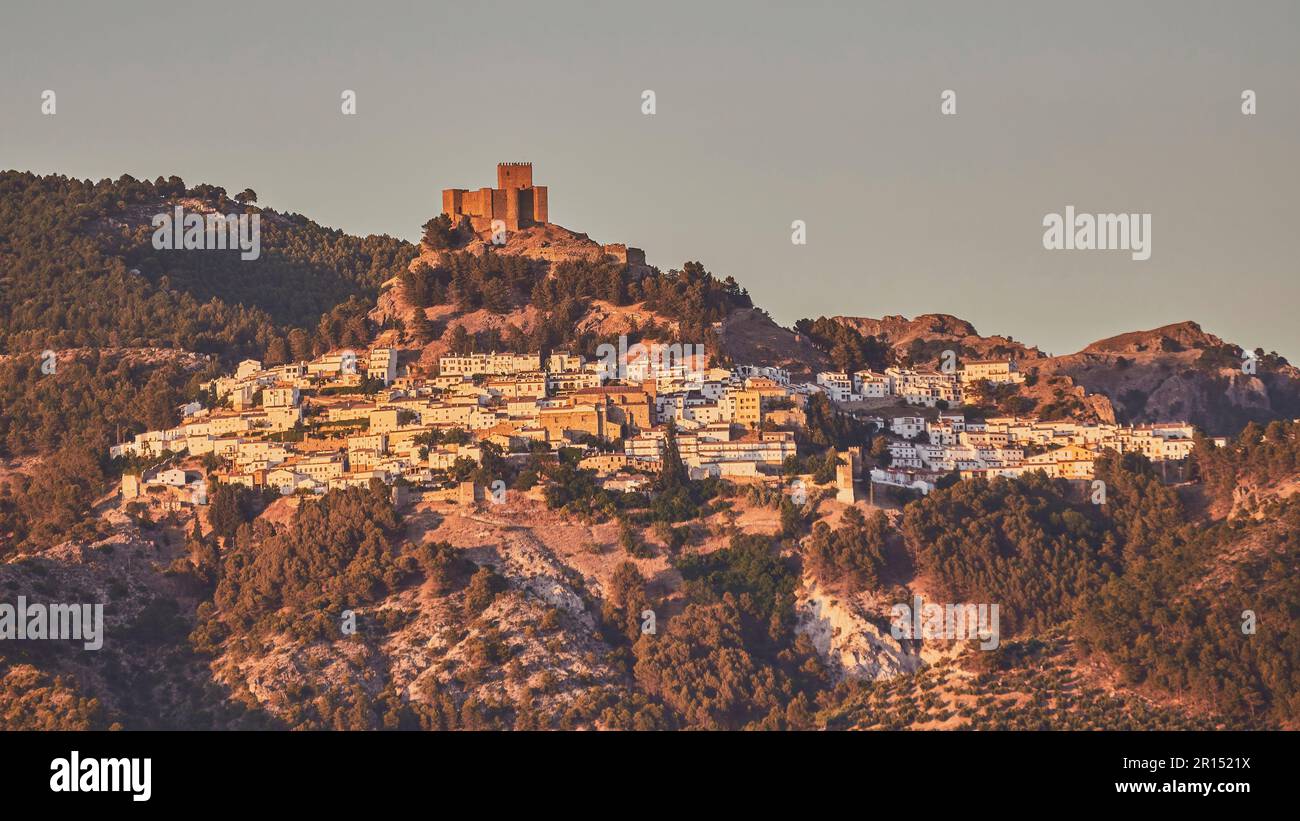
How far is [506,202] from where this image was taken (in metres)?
90.4

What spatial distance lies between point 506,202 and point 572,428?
70.3ft

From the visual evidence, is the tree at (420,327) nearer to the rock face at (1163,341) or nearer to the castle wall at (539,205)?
the castle wall at (539,205)

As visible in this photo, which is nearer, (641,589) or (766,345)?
(641,589)

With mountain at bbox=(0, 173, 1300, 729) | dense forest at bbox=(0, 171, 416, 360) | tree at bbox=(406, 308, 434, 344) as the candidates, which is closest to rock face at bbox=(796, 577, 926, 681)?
mountain at bbox=(0, 173, 1300, 729)

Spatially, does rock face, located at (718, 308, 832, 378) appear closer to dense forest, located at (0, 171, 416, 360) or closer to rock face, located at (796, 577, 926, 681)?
dense forest, located at (0, 171, 416, 360)

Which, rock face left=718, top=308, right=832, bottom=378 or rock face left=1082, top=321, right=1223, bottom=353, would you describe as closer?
rock face left=718, top=308, right=832, bottom=378

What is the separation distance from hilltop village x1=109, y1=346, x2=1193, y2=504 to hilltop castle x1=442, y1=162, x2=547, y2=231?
1098 cm

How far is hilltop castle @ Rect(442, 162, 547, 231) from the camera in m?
90.1

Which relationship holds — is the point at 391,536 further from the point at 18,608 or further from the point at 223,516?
the point at 18,608

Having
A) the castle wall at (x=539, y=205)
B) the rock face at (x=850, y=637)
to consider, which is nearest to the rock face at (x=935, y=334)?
the castle wall at (x=539, y=205)

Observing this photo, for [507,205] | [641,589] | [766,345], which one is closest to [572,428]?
[641,589]

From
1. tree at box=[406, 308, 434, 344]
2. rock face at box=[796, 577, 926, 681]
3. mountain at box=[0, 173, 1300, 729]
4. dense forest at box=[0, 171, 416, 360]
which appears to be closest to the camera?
mountain at box=[0, 173, 1300, 729]

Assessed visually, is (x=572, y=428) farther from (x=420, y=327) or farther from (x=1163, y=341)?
(x=1163, y=341)

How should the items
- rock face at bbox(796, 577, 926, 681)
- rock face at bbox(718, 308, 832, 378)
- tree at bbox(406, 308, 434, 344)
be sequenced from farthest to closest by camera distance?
tree at bbox(406, 308, 434, 344) → rock face at bbox(718, 308, 832, 378) → rock face at bbox(796, 577, 926, 681)
